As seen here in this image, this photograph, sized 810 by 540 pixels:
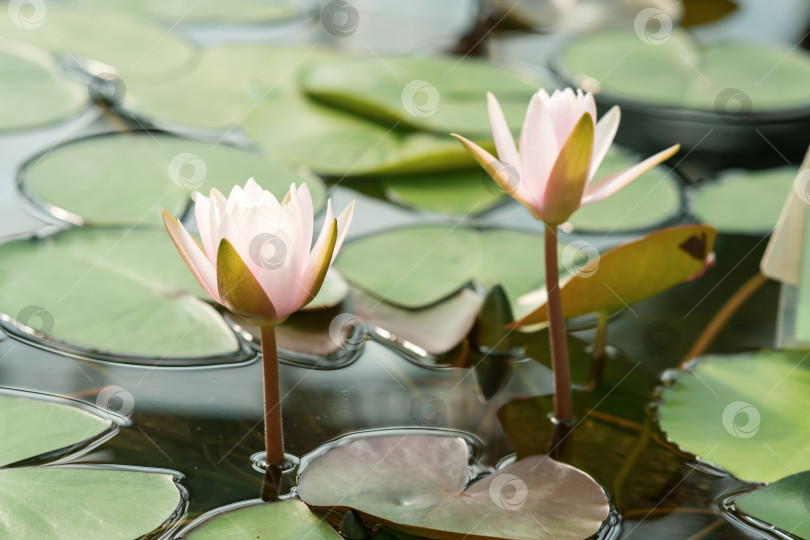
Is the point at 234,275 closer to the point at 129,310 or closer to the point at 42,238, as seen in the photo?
the point at 129,310

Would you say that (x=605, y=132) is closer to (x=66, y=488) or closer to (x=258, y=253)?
(x=258, y=253)

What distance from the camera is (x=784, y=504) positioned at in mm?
1149

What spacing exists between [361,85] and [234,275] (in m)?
1.24

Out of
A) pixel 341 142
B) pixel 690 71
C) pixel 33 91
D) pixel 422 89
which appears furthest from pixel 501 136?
pixel 690 71

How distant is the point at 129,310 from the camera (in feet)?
4.67

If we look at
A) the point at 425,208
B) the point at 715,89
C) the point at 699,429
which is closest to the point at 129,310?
the point at 425,208

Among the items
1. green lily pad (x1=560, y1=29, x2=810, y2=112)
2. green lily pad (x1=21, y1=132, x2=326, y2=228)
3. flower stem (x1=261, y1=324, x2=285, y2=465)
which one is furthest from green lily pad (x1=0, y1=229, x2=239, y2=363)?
green lily pad (x1=560, y1=29, x2=810, y2=112)

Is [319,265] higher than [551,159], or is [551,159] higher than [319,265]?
[551,159]

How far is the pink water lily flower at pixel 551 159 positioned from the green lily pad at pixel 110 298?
1.79ft

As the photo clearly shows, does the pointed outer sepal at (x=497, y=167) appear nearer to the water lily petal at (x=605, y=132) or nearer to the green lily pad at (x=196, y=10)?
the water lily petal at (x=605, y=132)

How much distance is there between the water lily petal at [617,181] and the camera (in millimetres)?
1179

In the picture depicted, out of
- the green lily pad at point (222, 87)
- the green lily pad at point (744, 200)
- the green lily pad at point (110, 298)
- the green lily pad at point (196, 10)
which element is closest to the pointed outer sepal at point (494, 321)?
the green lily pad at point (110, 298)

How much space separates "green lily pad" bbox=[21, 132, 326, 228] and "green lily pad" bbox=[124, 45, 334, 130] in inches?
4.7

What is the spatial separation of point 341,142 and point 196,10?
924mm
